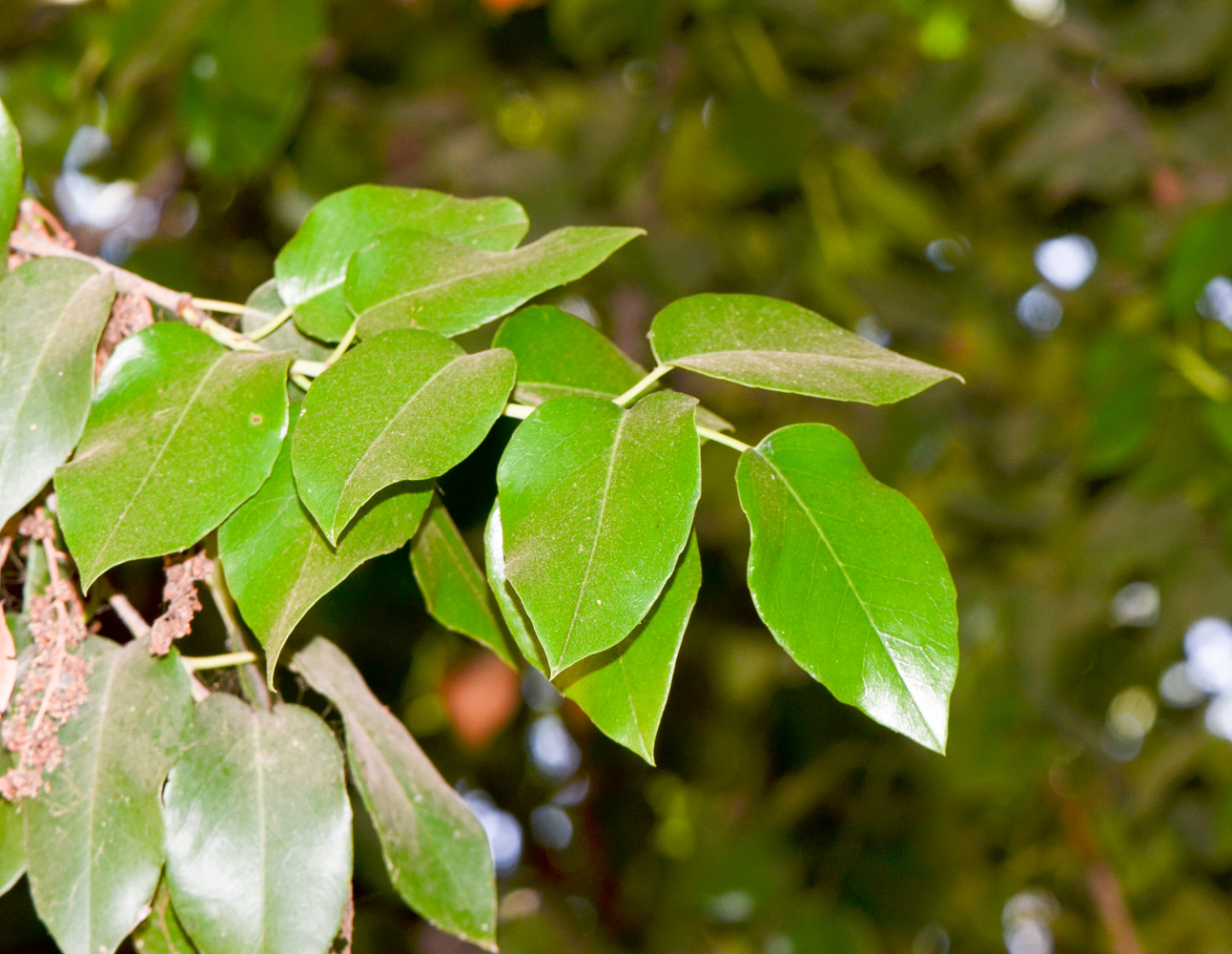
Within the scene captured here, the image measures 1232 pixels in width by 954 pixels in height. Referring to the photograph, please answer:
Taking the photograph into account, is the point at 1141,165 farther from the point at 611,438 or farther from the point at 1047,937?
the point at 1047,937

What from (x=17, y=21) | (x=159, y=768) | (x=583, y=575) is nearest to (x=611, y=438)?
(x=583, y=575)

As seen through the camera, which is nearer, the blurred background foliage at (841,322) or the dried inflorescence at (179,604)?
the dried inflorescence at (179,604)

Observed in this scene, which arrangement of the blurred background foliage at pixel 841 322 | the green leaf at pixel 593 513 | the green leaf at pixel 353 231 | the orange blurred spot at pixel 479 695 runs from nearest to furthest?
the green leaf at pixel 593 513 < the green leaf at pixel 353 231 < the blurred background foliage at pixel 841 322 < the orange blurred spot at pixel 479 695

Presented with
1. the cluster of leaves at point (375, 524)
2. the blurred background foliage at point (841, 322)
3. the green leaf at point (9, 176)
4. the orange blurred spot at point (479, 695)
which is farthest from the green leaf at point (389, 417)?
the orange blurred spot at point (479, 695)

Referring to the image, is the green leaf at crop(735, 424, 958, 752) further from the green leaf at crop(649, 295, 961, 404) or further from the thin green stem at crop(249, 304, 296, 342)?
the thin green stem at crop(249, 304, 296, 342)

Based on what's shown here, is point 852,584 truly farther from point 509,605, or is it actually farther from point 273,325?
point 273,325

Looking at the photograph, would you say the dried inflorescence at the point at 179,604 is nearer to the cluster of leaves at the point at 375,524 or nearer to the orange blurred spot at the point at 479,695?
the cluster of leaves at the point at 375,524

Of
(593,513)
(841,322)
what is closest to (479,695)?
(841,322)
